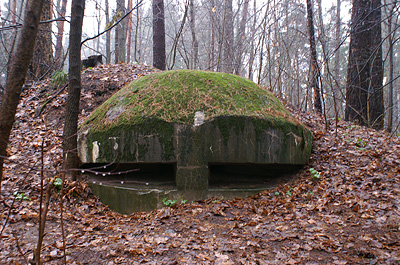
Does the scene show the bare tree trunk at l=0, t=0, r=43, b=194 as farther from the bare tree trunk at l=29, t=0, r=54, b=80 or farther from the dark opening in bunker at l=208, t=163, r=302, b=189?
the bare tree trunk at l=29, t=0, r=54, b=80

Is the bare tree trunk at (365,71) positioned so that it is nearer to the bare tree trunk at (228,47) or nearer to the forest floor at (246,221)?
the forest floor at (246,221)

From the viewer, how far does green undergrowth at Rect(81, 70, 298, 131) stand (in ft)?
14.3

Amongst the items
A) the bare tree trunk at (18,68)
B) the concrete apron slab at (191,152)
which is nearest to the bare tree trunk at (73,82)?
the concrete apron slab at (191,152)

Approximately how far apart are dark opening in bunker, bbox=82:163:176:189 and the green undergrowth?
31.0 inches

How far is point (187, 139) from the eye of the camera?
164 inches

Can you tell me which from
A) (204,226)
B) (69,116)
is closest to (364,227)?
(204,226)

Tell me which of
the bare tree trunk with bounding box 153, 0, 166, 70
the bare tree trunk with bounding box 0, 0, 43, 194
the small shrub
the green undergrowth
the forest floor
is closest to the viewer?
the bare tree trunk with bounding box 0, 0, 43, 194

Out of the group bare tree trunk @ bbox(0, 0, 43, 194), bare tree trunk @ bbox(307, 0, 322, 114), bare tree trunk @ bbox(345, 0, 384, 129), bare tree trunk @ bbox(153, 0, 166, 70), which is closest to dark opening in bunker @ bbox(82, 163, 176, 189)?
bare tree trunk @ bbox(0, 0, 43, 194)

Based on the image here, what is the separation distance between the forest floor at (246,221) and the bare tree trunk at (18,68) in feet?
0.92

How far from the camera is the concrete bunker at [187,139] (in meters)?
4.17

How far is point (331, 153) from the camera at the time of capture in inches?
203

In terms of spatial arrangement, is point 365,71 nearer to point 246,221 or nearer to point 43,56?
point 246,221

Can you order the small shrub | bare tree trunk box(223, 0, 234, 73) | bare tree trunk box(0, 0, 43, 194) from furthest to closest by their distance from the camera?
1. bare tree trunk box(223, 0, 234, 73)
2. the small shrub
3. bare tree trunk box(0, 0, 43, 194)

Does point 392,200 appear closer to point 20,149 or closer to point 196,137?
point 196,137
